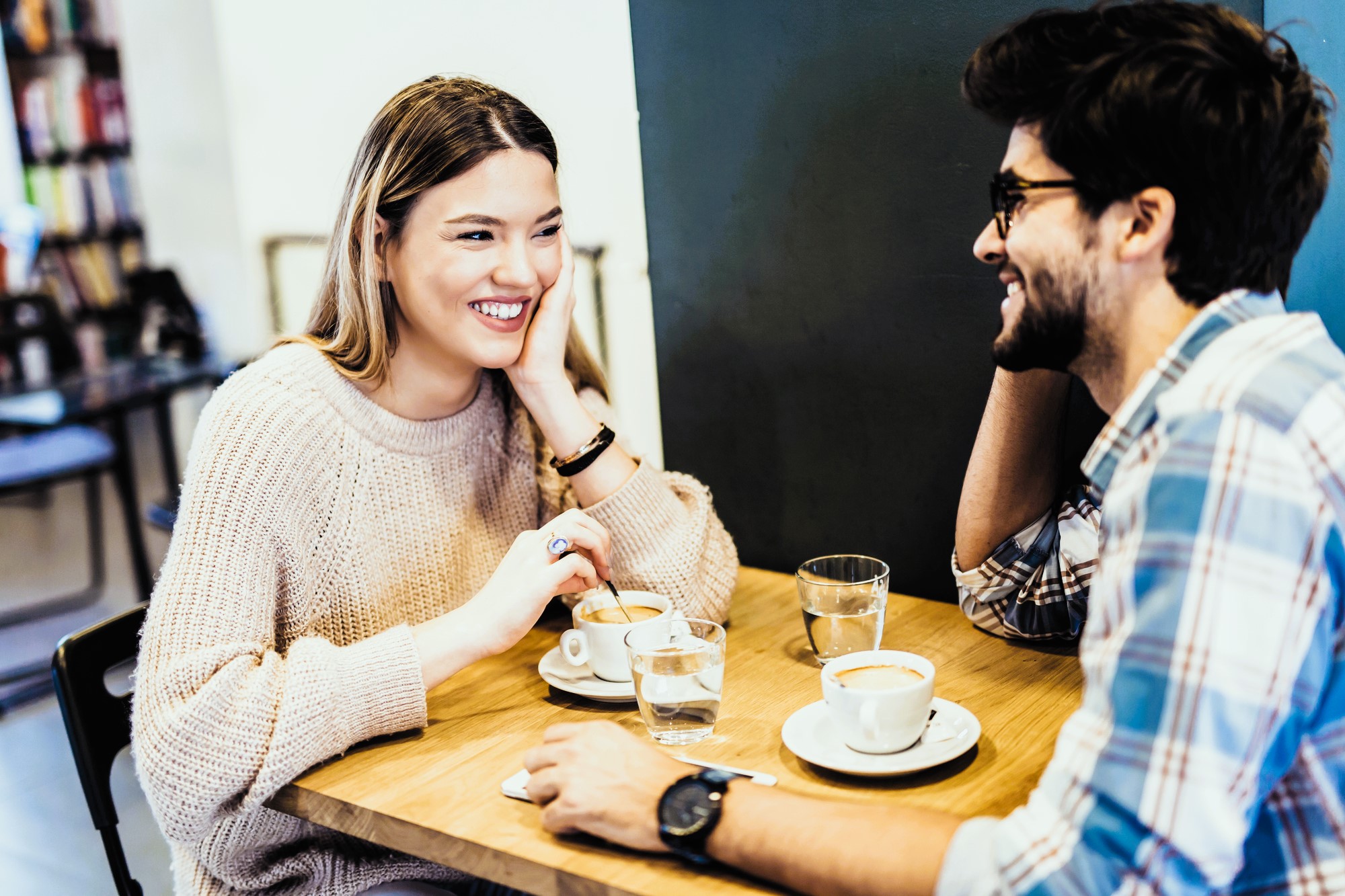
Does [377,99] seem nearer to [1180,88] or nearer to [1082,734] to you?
[1180,88]

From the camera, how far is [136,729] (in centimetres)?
123

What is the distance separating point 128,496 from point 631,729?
3.05 m

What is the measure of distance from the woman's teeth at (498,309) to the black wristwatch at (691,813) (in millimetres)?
771

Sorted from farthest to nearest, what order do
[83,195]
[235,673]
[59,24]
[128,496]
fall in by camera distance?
[83,195] → [59,24] → [128,496] → [235,673]

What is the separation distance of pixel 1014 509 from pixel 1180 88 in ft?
2.15

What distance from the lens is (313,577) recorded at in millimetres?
1473

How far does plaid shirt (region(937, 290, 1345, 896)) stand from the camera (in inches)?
30.7

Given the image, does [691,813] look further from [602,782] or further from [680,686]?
[680,686]

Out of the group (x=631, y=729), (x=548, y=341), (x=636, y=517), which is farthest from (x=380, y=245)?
(x=631, y=729)

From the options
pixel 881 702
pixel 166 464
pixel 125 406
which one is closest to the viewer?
pixel 881 702

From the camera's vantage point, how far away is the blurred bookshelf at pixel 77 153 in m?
5.41

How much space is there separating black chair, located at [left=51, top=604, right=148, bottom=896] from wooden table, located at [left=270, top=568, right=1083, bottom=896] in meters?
0.38

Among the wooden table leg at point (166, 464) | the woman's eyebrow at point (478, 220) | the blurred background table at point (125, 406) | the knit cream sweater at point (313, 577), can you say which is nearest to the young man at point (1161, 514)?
the knit cream sweater at point (313, 577)

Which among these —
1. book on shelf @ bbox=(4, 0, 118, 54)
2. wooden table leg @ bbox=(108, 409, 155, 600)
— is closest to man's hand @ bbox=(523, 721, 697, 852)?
wooden table leg @ bbox=(108, 409, 155, 600)
